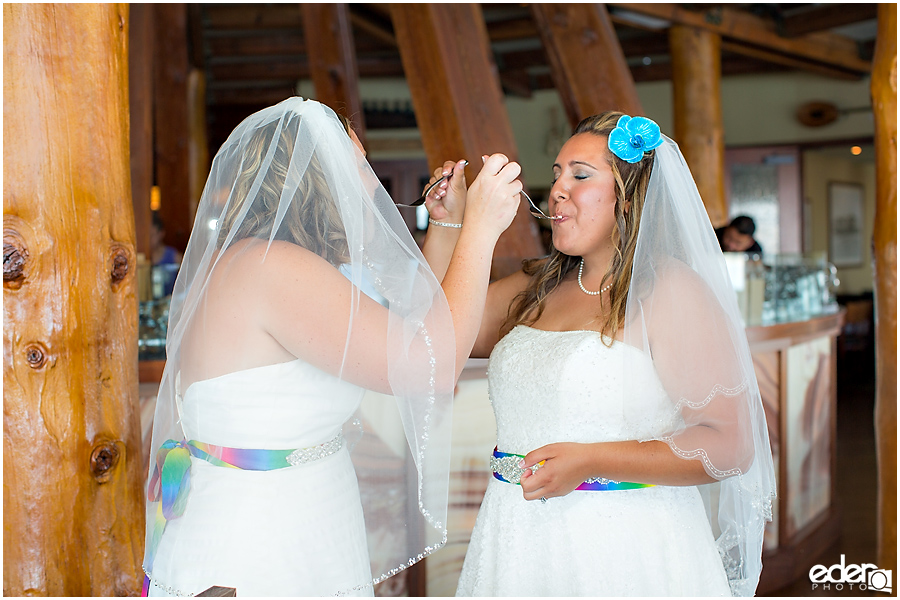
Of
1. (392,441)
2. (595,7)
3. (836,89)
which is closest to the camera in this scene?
(392,441)

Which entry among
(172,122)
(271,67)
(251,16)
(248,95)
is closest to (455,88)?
(172,122)

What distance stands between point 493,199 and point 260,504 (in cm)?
68

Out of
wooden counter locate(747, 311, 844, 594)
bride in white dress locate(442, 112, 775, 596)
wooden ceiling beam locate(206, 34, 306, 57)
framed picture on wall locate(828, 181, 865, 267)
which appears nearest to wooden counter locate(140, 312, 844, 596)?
wooden counter locate(747, 311, 844, 594)

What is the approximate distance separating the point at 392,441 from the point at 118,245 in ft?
3.73

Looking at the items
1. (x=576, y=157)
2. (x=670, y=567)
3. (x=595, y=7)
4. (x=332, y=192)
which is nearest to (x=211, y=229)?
(x=332, y=192)

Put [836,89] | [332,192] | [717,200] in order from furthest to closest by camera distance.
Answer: [836,89], [717,200], [332,192]

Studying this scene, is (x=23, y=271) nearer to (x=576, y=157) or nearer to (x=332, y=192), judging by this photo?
(x=332, y=192)

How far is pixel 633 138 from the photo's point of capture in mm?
1504

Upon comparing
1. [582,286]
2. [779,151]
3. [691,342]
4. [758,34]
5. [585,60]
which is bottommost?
[691,342]

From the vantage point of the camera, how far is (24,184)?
4.88 ft

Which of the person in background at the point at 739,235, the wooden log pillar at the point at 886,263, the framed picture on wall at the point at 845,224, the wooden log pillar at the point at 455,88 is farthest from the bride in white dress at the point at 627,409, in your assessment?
the framed picture on wall at the point at 845,224

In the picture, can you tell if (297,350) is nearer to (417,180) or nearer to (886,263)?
(886,263)

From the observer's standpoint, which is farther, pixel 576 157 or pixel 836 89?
pixel 836 89

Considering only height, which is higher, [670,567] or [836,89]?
[836,89]
